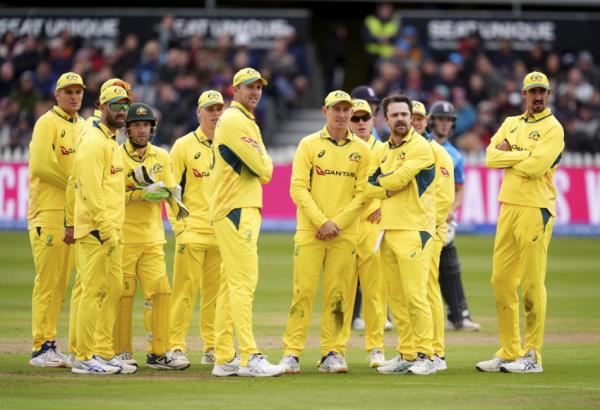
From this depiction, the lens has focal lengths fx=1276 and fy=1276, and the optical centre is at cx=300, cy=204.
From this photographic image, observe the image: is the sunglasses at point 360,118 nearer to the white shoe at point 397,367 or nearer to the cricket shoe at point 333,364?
the cricket shoe at point 333,364

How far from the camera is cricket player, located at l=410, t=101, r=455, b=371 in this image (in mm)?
12945

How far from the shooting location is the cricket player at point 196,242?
13.1m

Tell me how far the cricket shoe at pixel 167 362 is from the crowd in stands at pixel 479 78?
62.4ft

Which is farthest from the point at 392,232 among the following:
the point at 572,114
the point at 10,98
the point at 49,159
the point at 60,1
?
the point at 60,1

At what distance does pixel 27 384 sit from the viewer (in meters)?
11.5

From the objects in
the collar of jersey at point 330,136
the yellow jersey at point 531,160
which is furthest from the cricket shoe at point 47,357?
the yellow jersey at point 531,160

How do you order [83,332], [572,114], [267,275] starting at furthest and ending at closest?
[572,114]
[267,275]
[83,332]

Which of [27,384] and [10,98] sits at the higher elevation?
[10,98]

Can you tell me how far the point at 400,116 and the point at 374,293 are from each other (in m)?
2.02

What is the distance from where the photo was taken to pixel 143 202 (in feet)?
42.0

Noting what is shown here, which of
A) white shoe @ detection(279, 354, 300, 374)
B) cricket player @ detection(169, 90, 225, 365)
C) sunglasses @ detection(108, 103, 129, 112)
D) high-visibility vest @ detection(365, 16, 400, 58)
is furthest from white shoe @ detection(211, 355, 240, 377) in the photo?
high-visibility vest @ detection(365, 16, 400, 58)

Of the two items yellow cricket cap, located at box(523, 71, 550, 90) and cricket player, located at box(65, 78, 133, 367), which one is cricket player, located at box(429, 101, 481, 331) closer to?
Answer: yellow cricket cap, located at box(523, 71, 550, 90)

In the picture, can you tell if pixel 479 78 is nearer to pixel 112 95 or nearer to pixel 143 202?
pixel 143 202

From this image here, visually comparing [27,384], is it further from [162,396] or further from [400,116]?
[400,116]
